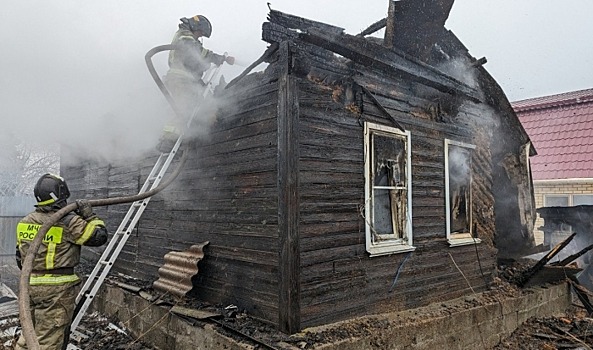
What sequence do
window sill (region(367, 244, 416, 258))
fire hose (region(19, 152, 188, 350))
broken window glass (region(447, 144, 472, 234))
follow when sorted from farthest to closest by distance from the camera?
broken window glass (region(447, 144, 472, 234)) → window sill (region(367, 244, 416, 258)) → fire hose (region(19, 152, 188, 350))

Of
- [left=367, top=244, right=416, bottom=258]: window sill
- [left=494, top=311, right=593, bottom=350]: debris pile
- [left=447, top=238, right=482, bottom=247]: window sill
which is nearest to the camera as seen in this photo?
[left=367, top=244, right=416, bottom=258]: window sill

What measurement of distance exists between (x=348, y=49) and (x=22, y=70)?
15.3 feet

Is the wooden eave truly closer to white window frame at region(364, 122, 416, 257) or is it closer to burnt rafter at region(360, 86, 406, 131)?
burnt rafter at region(360, 86, 406, 131)

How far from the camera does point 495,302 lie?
22.6ft

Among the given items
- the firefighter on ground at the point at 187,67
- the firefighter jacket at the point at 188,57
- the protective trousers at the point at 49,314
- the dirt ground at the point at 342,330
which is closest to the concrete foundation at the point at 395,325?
the dirt ground at the point at 342,330

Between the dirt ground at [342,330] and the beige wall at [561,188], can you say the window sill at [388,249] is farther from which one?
the beige wall at [561,188]

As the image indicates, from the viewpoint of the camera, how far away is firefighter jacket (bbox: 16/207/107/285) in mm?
4504

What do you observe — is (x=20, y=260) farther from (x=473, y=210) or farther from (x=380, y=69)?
(x=473, y=210)

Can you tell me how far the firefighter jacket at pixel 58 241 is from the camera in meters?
4.50

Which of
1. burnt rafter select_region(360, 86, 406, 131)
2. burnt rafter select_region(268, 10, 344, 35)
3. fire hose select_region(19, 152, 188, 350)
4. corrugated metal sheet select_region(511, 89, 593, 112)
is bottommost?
fire hose select_region(19, 152, 188, 350)

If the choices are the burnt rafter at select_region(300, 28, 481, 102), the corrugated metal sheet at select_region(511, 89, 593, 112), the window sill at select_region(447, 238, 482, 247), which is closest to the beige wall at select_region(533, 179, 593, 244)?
the corrugated metal sheet at select_region(511, 89, 593, 112)

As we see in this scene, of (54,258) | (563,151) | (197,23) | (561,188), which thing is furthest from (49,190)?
(563,151)

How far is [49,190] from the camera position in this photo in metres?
4.61

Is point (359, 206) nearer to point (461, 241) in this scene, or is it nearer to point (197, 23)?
point (461, 241)
